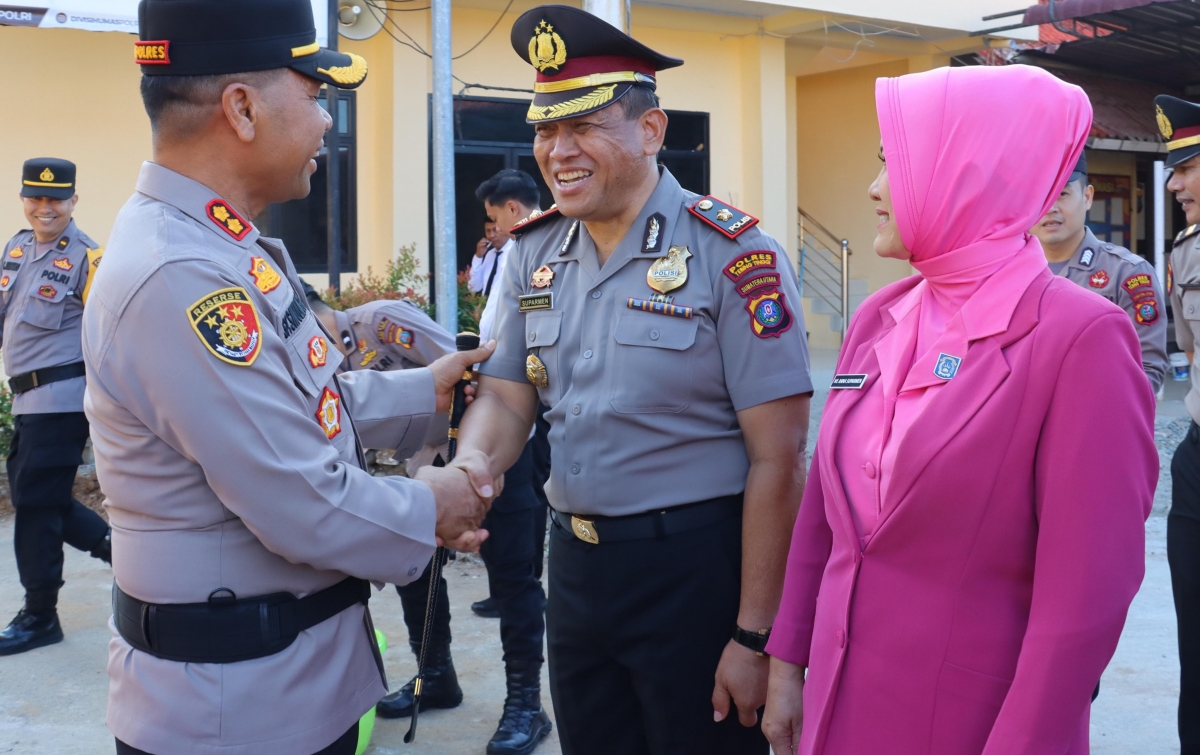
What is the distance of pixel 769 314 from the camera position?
220 cm

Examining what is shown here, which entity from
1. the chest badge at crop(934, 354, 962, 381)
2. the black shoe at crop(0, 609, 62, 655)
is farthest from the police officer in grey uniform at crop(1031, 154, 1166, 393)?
the black shoe at crop(0, 609, 62, 655)

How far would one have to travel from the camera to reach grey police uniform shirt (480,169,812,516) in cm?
220

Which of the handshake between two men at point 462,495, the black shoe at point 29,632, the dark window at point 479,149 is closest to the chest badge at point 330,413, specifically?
the handshake between two men at point 462,495

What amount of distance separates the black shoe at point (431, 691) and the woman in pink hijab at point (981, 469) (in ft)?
8.00

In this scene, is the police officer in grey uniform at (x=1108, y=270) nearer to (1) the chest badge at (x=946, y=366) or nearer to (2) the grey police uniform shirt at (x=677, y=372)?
(2) the grey police uniform shirt at (x=677, y=372)

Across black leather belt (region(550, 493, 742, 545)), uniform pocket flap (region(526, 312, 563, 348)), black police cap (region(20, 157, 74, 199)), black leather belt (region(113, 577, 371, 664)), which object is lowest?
black leather belt (region(113, 577, 371, 664))

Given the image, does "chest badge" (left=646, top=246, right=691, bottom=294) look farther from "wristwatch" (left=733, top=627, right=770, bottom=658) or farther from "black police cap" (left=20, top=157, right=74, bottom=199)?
"black police cap" (left=20, top=157, right=74, bottom=199)

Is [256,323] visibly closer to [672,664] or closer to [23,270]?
[672,664]

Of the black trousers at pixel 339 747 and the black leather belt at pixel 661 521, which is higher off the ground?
the black leather belt at pixel 661 521

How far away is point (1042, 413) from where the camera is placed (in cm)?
155

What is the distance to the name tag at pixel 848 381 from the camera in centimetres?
187

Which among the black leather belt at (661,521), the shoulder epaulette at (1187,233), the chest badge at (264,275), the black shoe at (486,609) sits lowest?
the black shoe at (486,609)

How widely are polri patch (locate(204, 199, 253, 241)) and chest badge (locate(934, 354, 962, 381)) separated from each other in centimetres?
122

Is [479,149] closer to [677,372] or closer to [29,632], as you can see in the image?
[29,632]
